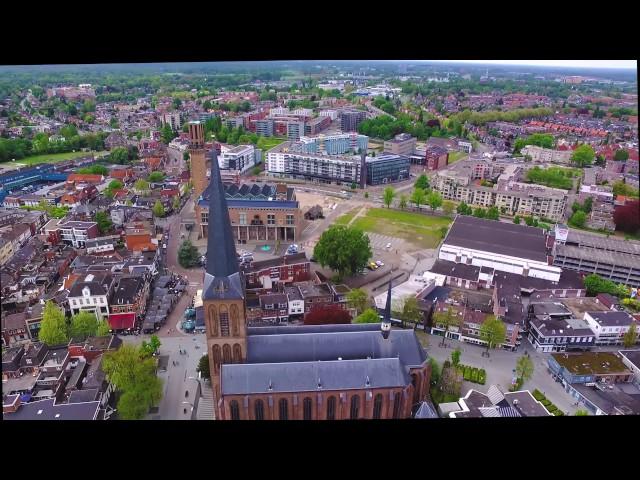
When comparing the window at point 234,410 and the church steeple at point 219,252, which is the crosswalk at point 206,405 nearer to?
the window at point 234,410

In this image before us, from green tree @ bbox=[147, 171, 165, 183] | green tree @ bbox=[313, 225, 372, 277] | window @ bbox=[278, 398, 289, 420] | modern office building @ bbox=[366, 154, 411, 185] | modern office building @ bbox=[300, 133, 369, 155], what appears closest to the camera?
window @ bbox=[278, 398, 289, 420]

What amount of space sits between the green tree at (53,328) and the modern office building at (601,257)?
909 inches

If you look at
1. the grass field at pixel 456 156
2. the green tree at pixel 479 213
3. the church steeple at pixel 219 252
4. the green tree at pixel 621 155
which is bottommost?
the grass field at pixel 456 156

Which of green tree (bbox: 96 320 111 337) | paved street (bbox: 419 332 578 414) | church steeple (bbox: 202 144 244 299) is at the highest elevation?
church steeple (bbox: 202 144 244 299)

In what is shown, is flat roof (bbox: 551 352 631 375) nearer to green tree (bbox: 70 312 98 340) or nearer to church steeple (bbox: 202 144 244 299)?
church steeple (bbox: 202 144 244 299)

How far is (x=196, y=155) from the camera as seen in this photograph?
30797 millimetres

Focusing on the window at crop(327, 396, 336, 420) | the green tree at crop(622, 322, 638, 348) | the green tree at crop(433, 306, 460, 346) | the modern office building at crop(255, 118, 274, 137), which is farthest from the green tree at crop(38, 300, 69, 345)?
the modern office building at crop(255, 118, 274, 137)

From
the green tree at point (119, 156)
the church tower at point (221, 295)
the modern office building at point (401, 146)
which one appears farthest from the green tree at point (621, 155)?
the green tree at point (119, 156)

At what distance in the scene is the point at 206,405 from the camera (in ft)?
47.3

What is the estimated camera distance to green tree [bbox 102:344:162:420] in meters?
13.1

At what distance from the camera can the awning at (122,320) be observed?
18.2 meters

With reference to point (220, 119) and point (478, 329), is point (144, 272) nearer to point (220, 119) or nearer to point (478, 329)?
point (478, 329)

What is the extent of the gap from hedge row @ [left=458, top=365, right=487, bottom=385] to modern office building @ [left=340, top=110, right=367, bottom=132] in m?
49.3

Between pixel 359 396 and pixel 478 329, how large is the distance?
7342mm
